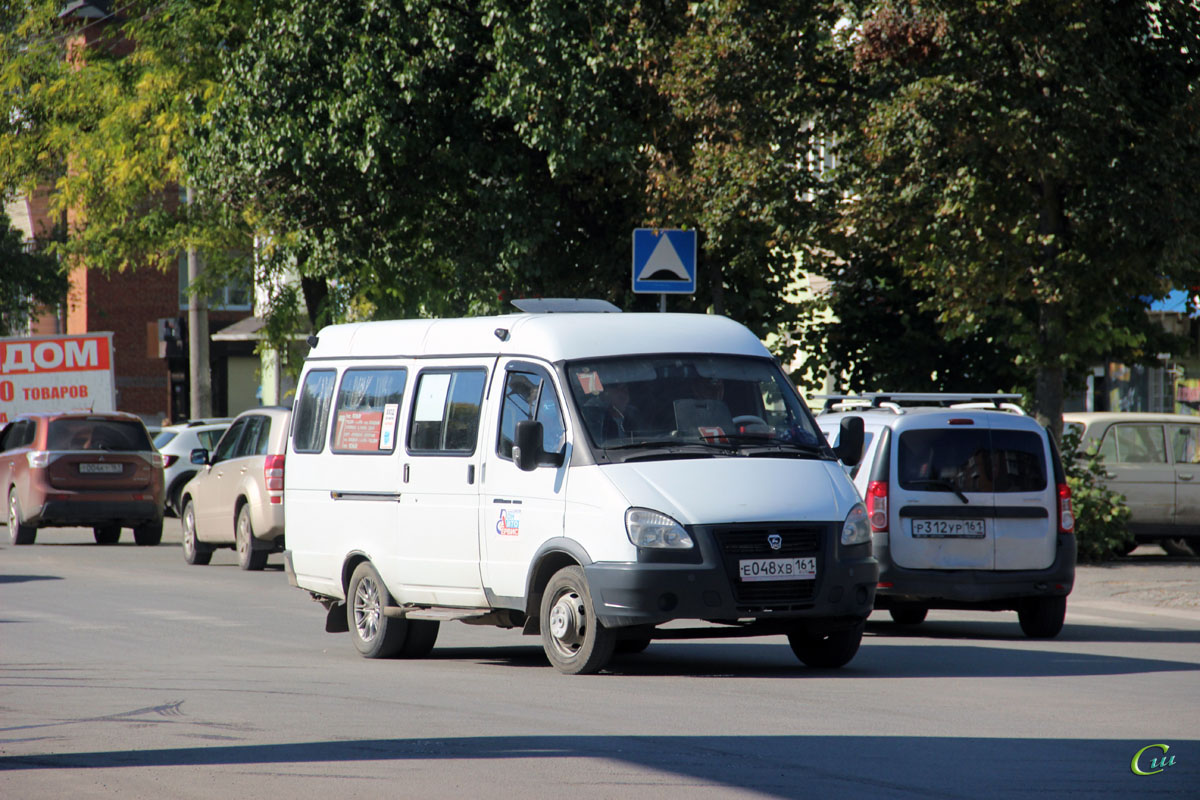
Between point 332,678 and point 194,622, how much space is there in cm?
422

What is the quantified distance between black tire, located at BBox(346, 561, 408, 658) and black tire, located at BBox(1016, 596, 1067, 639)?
187 inches

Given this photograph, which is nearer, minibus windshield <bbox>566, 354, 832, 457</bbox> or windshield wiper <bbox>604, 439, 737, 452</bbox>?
windshield wiper <bbox>604, 439, 737, 452</bbox>

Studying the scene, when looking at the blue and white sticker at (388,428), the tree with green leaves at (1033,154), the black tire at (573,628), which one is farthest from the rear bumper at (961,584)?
the tree with green leaves at (1033,154)

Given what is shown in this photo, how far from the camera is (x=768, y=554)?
10344 mm

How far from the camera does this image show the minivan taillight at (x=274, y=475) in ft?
64.1

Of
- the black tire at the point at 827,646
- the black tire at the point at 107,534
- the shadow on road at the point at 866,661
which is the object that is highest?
the black tire at the point at 827,646

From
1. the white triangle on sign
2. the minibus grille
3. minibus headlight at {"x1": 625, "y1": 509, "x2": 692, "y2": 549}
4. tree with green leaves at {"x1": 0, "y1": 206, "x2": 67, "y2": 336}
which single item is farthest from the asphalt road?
tree with green leaves at {"x1": 0, "y1": 206, "x2": 67, "y2": 336}

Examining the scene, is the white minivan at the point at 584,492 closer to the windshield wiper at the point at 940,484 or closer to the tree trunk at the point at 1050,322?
the windshield wiper at the point at 940,484

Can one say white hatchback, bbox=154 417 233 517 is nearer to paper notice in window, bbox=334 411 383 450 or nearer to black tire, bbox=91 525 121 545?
black tire, bbox=91 525 121 545

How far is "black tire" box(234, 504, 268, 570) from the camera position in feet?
66.3

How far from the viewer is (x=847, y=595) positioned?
1052 centimetres

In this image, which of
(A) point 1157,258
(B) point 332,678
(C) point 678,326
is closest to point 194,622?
(B) point 332,678

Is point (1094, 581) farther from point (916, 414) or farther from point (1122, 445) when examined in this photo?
point (916, 414)

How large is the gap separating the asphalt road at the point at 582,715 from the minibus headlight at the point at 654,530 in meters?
0.81
